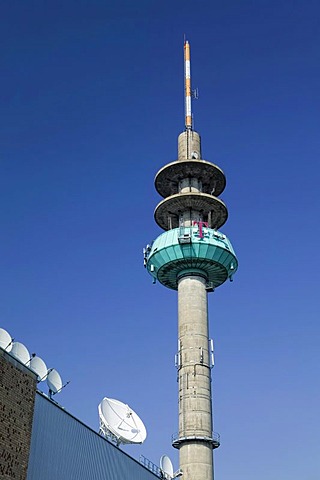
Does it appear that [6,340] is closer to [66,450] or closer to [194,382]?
[66,450]

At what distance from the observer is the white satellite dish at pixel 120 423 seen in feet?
149

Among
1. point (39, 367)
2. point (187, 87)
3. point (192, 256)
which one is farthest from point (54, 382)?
point (187, 87)

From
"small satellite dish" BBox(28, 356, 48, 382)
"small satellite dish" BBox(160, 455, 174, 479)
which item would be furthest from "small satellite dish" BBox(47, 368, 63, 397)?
"small satellite dish" BBox(160, 455, 174, 479)

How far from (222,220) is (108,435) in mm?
33619

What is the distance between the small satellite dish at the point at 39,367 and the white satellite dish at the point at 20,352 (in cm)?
85

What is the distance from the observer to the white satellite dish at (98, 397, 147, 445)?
1791 inches

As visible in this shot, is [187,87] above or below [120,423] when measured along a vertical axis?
above

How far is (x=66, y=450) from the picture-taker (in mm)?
36000

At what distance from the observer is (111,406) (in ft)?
155

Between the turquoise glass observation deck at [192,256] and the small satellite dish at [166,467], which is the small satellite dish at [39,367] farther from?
the turquoise glass observation deck at [192,256]

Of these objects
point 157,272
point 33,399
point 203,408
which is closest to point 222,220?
point 157,272

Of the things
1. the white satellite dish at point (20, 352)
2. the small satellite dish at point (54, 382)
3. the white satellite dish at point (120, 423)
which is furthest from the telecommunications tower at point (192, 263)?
the white satellite dish at point (20, 352)

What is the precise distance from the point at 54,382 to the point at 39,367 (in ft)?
6.96

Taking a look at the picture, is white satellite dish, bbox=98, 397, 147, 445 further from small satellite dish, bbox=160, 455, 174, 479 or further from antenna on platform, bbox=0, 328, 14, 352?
antenna on platform, bbox=0, 328, 14, 352
